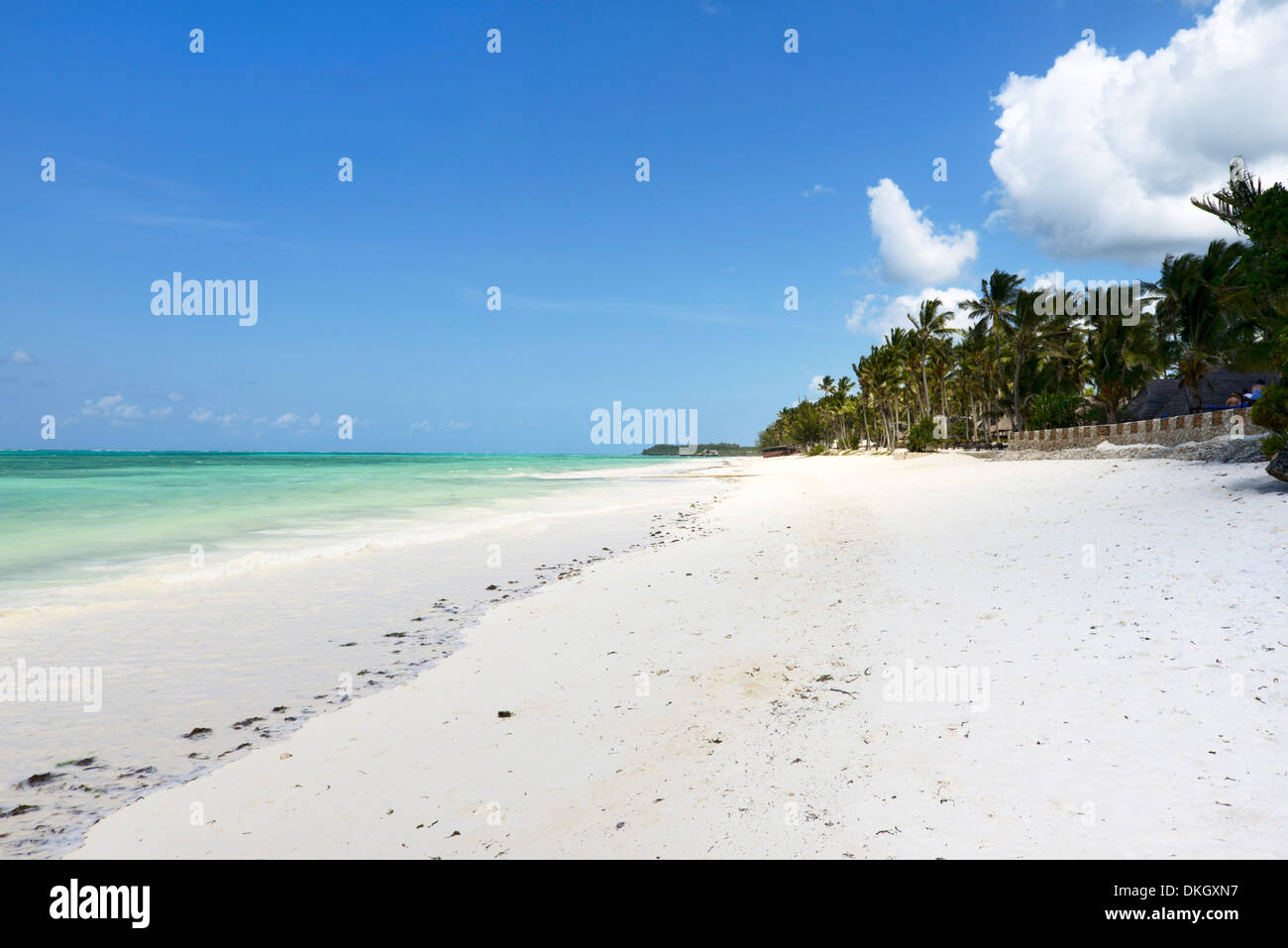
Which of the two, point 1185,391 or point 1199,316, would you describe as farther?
point 1185,391

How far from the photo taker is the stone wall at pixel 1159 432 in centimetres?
→ 2409

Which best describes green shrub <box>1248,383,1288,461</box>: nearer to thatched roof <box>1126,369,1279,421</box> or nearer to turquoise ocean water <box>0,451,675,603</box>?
turquoise ocean water <box>0,451,675,603</box>

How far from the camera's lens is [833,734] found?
520 cm

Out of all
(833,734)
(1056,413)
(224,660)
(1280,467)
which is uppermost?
(1056,413)

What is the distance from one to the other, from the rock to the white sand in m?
1.63

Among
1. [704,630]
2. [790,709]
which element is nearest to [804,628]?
[704,630]

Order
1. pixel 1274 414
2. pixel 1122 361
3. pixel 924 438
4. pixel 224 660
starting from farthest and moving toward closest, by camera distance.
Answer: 1. pixel 924 438
2. pixel 1122 361
3. pixel 1274 414
4. pixel 224 660

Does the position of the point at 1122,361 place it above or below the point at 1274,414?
above

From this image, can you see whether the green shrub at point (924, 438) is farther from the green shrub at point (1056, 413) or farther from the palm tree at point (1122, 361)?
the palm tree at point (1122, 361)

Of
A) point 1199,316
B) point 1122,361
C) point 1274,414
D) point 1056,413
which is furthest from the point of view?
point 1122,361

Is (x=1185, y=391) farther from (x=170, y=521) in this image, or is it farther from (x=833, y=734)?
(x=170, y=521)

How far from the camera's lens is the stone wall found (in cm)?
2409

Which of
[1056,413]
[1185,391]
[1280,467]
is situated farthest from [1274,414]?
[1185,391]

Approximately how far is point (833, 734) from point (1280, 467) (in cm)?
1287
